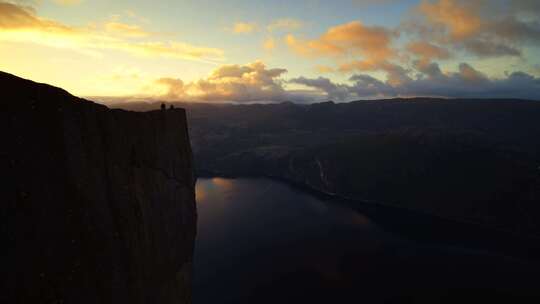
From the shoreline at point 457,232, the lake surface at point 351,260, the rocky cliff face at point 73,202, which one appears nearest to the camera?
the rocky cliff face at point 73,202

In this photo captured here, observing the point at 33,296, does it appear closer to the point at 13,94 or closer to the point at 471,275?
the point at 13,94

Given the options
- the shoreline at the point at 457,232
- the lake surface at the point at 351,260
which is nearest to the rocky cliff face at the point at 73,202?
the lake surface at the point at 351,260

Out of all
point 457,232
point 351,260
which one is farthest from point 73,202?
point 457,232

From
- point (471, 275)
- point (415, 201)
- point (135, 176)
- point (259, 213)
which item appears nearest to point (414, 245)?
point (471, 275)

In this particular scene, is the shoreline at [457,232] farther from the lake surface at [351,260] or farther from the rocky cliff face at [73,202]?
the rocky cliff face at [73,202]

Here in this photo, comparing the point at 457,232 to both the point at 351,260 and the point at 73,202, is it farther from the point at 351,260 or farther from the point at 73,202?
the point at 73,202

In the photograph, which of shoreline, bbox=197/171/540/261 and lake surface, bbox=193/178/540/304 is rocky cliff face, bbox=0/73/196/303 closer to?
lake surface, bbox=193/178/540/304
